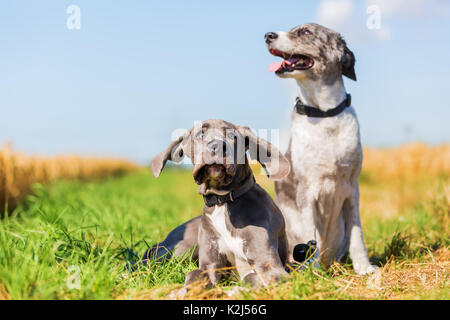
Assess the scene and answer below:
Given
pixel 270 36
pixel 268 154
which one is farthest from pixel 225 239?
pixel 270 36

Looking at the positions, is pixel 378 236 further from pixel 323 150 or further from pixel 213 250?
pixel 213 250

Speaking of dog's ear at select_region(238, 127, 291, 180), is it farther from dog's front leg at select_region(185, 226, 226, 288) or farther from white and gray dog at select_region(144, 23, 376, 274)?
white and gray dog at select_region(144, 23, 376, 274)

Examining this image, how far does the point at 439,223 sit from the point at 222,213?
402 centimetres

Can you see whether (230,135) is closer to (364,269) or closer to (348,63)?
(348,63)

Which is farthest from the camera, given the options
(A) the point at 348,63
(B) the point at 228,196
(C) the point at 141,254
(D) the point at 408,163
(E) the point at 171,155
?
(D) the point at 408,163

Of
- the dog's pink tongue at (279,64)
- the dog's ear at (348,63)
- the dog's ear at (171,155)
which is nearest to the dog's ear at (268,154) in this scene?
the dog's ear at (171,155)

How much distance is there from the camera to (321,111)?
4.21m

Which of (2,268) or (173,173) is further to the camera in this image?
(173,173)

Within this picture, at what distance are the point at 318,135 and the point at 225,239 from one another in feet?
4.50

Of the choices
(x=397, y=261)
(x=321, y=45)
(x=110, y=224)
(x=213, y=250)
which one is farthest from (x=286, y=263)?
(x=110, y=224)

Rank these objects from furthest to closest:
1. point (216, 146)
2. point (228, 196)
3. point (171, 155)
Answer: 1. point (171, 155)
2. point (228, 196)
3. point (216, 146)

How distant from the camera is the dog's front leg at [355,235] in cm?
433

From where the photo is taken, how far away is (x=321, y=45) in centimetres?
417

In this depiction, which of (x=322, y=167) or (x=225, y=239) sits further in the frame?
(x=322, y=167)
